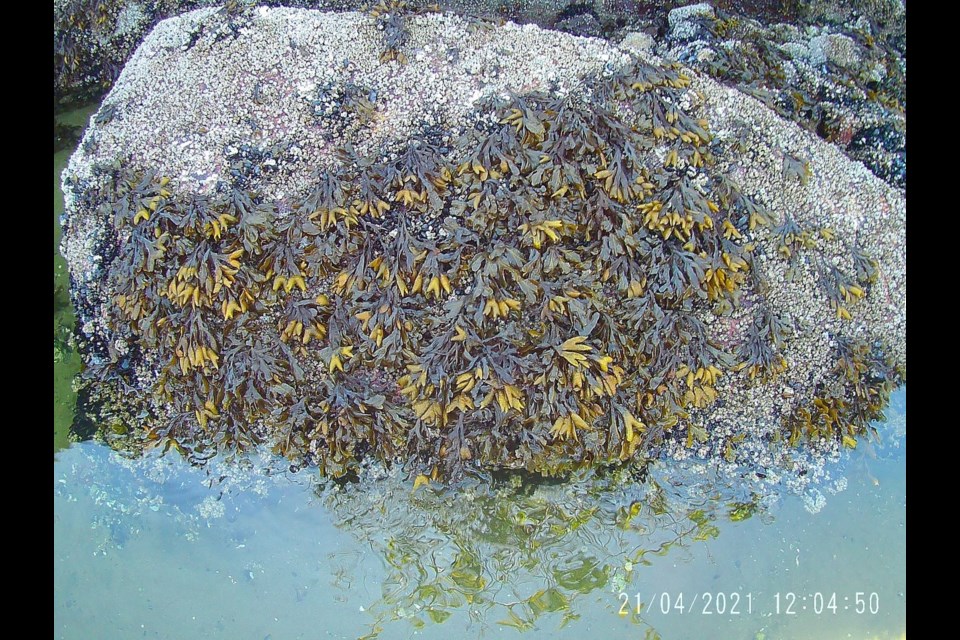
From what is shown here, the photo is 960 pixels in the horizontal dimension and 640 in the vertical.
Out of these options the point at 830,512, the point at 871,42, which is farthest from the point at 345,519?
the point at 871,42

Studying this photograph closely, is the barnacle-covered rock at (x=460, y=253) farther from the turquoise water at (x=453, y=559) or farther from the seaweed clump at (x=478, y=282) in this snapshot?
the turquoise water at (x=453, y=559)

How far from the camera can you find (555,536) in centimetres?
254

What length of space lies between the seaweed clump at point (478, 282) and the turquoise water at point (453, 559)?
273mm

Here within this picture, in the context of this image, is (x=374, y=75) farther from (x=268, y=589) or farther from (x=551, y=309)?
(x=268, y=589)

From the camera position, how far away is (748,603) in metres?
2.57

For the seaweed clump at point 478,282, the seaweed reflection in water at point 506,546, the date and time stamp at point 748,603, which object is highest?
the seaweed clump at point 478,282

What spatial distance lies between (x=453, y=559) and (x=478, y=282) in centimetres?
108

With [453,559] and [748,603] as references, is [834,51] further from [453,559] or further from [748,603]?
[453,559]

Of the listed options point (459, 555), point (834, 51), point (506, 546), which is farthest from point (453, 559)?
point (834, 51)

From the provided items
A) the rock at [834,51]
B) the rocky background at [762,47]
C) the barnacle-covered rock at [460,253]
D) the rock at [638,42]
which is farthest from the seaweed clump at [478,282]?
the rock at [834,51]

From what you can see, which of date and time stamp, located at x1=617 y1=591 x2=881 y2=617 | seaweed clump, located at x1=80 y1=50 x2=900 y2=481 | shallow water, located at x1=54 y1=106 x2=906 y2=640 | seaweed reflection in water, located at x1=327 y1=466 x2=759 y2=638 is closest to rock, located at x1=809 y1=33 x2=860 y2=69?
seaweed clump, located at x1=80 y1=50 x2=900 y2=481

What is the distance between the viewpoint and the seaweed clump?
2.28 metres

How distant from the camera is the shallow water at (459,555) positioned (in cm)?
254

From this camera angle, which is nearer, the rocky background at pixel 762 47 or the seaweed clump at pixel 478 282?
the seaweed clump at pixel 478 282
